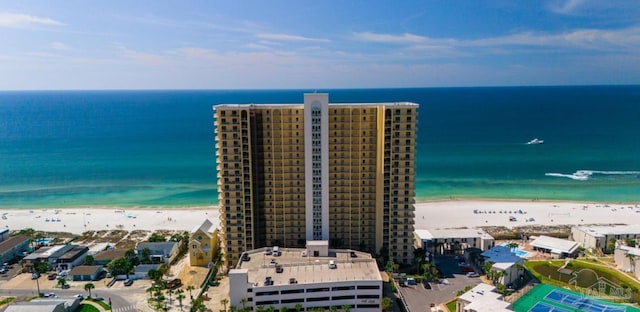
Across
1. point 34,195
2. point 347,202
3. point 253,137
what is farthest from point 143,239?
point 34,195

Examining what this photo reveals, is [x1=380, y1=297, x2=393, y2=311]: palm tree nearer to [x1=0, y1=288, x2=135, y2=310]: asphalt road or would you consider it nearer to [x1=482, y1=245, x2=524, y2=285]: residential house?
[x1=482, y1=245, x2=524, y2=285]: residential house

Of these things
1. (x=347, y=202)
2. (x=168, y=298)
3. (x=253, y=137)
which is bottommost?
(x=168, y=298)

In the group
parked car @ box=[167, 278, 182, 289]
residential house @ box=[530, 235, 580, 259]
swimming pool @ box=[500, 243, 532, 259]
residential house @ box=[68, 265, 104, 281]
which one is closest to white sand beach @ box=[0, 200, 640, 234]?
residential house @ box=[530, 235, 580, 259]

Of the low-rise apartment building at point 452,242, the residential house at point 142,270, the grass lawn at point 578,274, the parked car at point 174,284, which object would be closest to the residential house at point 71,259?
the residential house at point 142,270

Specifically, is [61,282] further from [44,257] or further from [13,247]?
[13,247]

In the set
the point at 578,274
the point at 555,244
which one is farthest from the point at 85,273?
the point at 555,244

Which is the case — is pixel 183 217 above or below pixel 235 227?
A: below

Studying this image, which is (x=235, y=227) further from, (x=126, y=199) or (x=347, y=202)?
(x=126, y=199)
